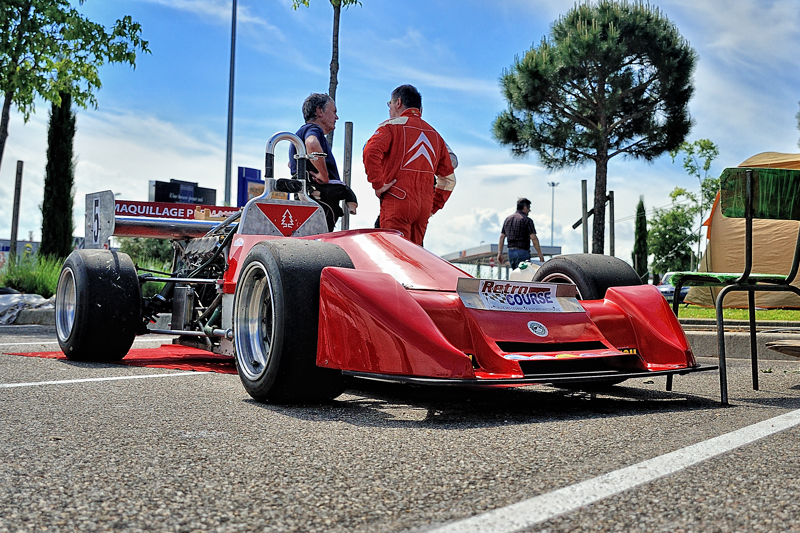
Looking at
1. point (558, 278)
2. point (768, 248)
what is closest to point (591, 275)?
point (558, 278)

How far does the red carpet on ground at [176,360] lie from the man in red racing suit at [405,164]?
1539 mm

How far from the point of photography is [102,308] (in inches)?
200

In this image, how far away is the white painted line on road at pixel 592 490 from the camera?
1.61m

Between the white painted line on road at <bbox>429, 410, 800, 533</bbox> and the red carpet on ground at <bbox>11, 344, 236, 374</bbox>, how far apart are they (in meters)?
3.23

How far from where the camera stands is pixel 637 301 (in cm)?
380

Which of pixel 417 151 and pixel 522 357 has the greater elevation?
pixel 417 151

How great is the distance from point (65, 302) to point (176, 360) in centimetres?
95

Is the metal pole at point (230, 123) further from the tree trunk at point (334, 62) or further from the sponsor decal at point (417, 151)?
the sponsor decal at point (417, 151)

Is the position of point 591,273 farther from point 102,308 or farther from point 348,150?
point 348,150

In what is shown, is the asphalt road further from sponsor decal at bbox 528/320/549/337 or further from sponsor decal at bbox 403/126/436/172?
sponsor decal at bbox 403/126/436/172

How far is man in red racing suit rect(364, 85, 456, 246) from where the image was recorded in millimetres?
5438

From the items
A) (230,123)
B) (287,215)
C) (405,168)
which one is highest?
(230,123)

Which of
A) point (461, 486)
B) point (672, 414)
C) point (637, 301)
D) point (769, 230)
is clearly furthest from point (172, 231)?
point (769, 230)

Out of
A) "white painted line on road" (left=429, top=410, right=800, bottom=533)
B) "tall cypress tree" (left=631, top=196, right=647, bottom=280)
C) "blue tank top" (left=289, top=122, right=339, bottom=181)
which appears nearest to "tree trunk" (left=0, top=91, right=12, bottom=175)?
"blue tank top" (left=289, top=122, right=339, bottom=181)
